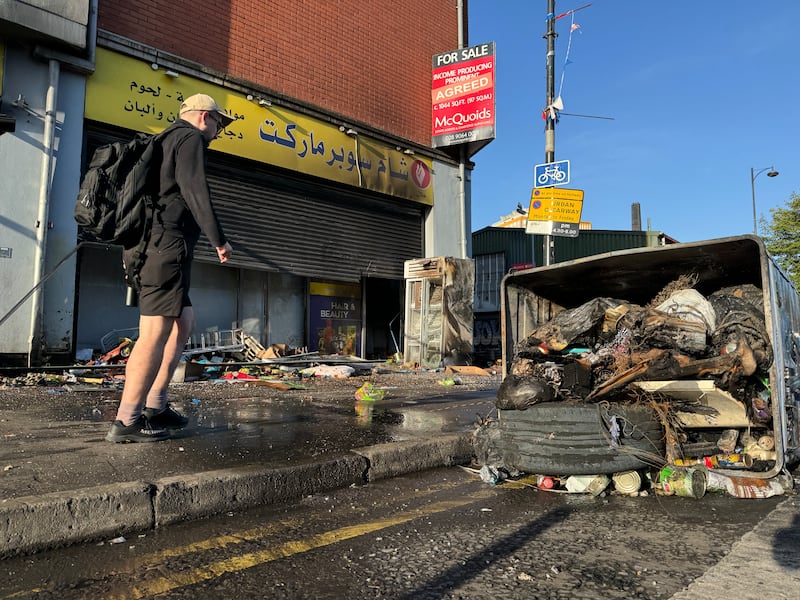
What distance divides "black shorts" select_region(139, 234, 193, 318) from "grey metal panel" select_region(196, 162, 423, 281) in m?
6.36

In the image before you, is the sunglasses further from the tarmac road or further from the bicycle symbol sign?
the bicycle symbol sign

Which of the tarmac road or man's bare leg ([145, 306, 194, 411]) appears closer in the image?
the tarmac road

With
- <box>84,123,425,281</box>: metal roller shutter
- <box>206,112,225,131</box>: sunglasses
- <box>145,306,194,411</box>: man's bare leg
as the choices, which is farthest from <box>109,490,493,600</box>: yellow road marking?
<box>84,123,425,281</box>: metal roller shutter

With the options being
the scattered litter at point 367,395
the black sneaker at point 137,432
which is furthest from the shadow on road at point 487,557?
the scattered litter at point 367,395

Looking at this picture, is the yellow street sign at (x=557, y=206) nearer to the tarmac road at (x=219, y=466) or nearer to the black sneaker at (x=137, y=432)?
the tarmac road at (x=219, y=466)

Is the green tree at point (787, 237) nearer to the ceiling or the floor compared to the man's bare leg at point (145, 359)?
nearer to the ceiling

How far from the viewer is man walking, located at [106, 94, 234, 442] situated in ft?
11.6

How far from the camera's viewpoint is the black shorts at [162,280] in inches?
139

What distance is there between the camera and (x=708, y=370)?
3311 mm

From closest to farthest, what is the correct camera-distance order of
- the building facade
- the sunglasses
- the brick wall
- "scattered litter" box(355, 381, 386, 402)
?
1. the sunglasses
2. "scattered litter" box(355, 381, 386, 402)
3. the building facade
4. the brick wall

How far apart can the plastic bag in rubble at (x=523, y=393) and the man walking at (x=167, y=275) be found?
1997 mm

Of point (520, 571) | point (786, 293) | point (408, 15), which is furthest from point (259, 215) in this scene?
point (520, 571)

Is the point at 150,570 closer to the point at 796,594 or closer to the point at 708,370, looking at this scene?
the point at 796,594

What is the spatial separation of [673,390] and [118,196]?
3546mm
